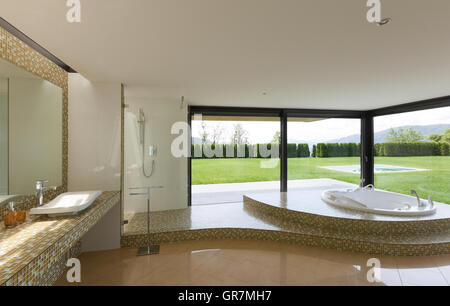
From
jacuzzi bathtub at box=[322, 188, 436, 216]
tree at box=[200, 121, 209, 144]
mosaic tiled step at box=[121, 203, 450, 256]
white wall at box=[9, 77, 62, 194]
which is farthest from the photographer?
tree at box=[200, 121, 209, 144]

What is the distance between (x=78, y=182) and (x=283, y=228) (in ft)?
9.89

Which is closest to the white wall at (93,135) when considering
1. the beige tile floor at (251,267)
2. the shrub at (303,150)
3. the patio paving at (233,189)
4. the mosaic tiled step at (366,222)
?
the beige tile floor at (251,267)

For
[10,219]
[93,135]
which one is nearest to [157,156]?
[93,135]

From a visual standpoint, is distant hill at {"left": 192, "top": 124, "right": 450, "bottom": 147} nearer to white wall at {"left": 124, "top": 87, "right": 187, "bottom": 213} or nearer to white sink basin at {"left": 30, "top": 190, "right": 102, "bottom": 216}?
white wall at {"left": 124, "top": 87, "right": 187, "bottom": 213}

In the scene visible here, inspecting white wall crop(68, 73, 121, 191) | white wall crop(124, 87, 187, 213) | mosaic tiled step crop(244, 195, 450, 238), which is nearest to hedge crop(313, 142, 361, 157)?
mosaic tiled step crop(244, 195, 450, 238)

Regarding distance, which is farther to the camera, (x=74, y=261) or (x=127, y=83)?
(x=127, y=83)

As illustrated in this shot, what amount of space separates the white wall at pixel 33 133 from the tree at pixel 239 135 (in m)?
3.29

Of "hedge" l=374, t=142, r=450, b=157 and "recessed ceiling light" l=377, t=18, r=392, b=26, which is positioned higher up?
"recessed ceiling light" l=377, t=18, r=392, b=26

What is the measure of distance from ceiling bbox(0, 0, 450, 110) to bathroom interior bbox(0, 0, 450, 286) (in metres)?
0.02

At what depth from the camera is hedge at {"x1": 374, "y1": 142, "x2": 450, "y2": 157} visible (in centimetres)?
442

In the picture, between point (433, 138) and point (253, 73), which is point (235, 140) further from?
point (433, 138)

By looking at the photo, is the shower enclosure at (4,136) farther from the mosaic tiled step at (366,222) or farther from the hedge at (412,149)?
the hedge at (412,149)

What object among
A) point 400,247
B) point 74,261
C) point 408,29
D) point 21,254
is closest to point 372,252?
point 400,247

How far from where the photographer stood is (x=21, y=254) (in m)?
1.28
